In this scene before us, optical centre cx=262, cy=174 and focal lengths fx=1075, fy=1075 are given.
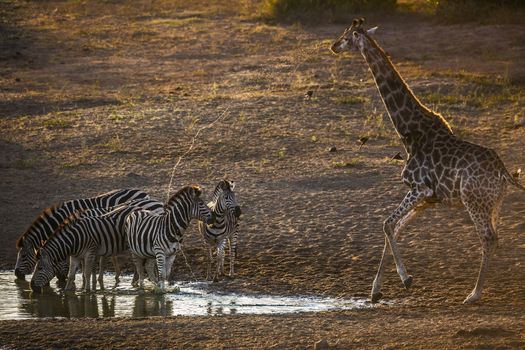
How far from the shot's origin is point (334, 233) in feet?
39.3

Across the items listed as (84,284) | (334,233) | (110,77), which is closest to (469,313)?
(334,233)

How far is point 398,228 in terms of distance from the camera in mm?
10031

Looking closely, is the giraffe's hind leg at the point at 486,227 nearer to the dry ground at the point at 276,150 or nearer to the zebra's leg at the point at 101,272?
the dry ground at the point at 276,150

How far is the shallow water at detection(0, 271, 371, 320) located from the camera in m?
9.95

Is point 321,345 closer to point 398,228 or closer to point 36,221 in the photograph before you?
point 398,228

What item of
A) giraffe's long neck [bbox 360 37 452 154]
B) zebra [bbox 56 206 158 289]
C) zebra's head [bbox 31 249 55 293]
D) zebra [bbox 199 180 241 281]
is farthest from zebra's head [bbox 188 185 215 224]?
giraffe's long neck [bbox 360 37 452 154]

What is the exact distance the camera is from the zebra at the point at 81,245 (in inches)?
439

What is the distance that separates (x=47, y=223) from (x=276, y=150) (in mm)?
4133

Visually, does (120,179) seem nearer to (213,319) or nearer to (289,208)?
(289,208)

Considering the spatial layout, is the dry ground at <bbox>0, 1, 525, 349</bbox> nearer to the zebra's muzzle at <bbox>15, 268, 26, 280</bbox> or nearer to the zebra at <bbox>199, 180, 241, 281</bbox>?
the zebra at <bbox>199, 180, 241, 281</bbox>

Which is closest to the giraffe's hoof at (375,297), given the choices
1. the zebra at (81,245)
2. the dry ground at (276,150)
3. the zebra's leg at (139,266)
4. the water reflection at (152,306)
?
the dry ground at (276,150)

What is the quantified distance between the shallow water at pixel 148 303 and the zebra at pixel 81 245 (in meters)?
0.20

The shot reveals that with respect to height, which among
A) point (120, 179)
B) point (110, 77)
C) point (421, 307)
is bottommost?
point (421, 307)

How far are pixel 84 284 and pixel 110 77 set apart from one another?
33.4 feet
